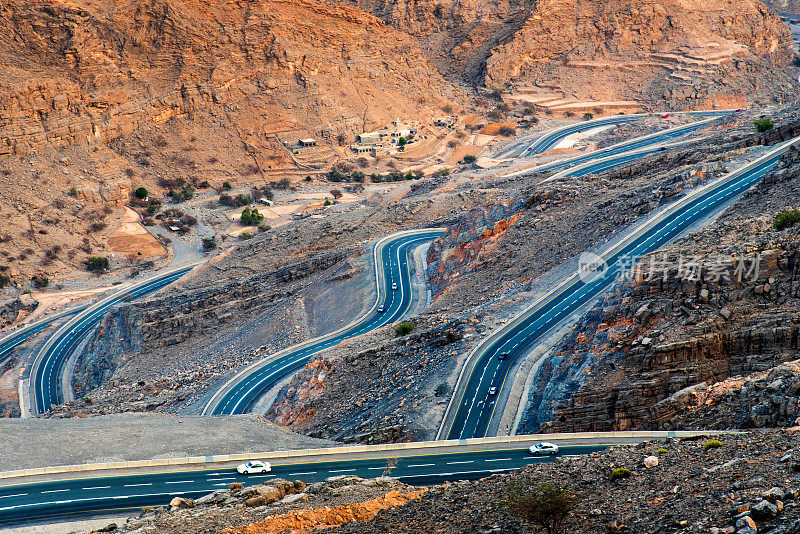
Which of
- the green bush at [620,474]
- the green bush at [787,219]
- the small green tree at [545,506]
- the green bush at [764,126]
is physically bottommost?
the green bush at [620,474]

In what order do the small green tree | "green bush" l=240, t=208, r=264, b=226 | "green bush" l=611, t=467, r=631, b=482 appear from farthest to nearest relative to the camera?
"green bush" l=240, t=208, r=264, b=226
"green bush" l=611, t=467, r=631, b=482
the small green tree

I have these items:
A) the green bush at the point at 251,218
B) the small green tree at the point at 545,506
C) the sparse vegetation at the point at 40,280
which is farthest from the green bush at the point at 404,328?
the green bush at the point at 251,218

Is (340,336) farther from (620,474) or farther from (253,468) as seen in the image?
(620,474)

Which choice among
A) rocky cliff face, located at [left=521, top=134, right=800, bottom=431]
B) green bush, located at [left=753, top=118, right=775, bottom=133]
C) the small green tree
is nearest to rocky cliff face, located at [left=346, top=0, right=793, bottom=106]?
green bush, located at [left=753, top=118, right=775, bottom=133]

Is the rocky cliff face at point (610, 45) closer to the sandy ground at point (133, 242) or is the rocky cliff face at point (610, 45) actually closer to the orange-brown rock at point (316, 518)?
the sandy ground at point (133, 242)

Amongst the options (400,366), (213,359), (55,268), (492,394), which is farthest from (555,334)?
(55,268)

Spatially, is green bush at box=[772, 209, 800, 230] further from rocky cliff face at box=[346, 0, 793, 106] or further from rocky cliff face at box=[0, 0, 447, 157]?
rocky cliff face at box=[346, 0, 793, 106]
